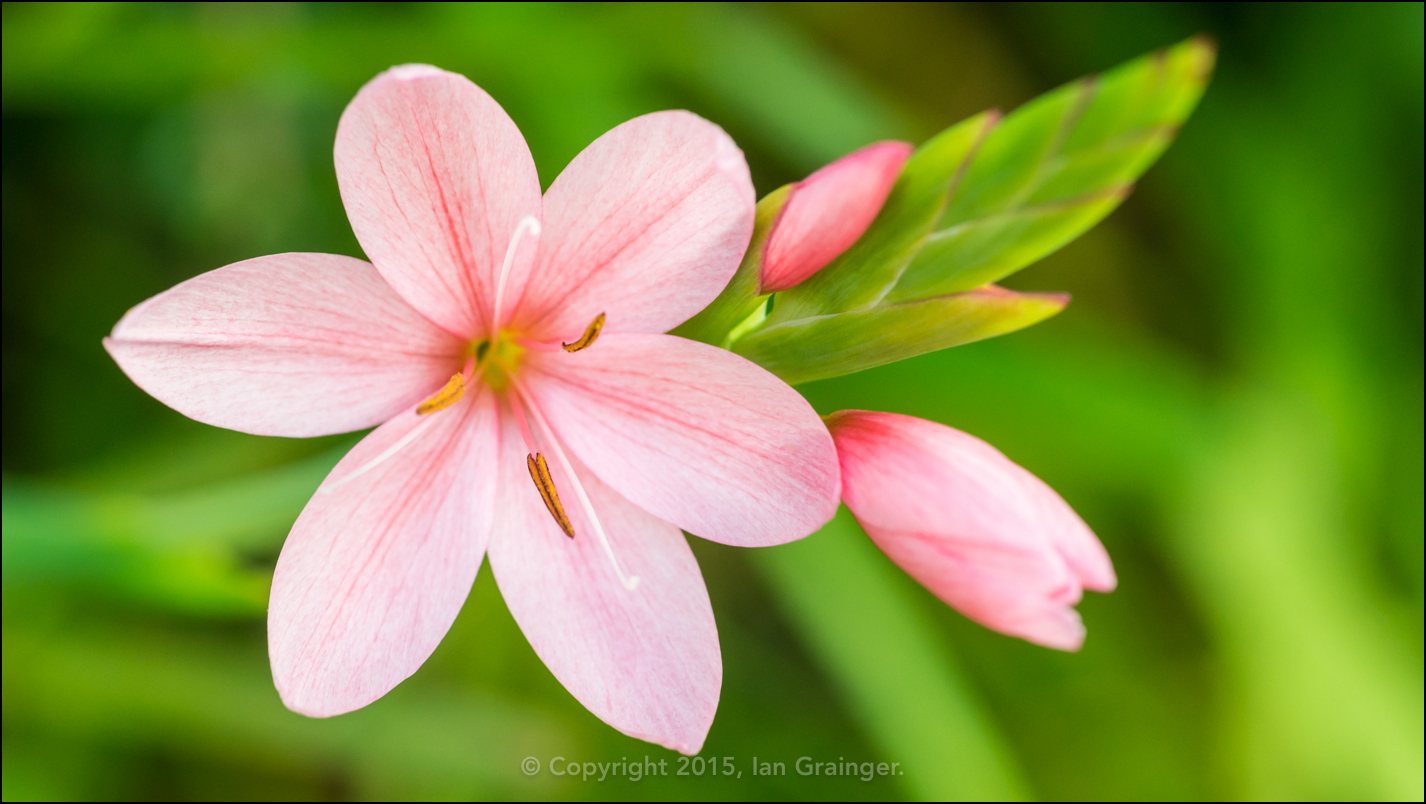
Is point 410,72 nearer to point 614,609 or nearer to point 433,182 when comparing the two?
point 433,182

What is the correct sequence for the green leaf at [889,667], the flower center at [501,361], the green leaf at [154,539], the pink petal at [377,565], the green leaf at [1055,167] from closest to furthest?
the green leaf at [1055,167], the pink petal at [377,565], the flower center at [501,361], the green leaf at [154,539], the green leaf at [889,667]

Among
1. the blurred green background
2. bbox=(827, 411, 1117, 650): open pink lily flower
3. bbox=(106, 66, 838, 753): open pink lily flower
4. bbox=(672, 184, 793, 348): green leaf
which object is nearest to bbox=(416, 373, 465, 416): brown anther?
bbox=(106, 66, 838, 753): open pink lily flower

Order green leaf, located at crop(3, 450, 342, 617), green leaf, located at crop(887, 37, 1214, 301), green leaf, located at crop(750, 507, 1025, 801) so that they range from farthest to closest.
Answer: green leaf, located at crop(750, 507, 1025, 801) < green leaf, located at crop(3, 450, 342, 617) < green leaf, located at crop(887, 37, 1214, 301)

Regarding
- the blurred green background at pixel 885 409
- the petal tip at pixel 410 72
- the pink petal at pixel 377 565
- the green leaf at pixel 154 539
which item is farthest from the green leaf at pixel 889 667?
the petal tip at pixel 410 72

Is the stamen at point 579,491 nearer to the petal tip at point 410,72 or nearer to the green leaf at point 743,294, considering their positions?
the green leaf at point 743,294

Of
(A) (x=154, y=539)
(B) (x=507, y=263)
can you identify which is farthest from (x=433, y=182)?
(A) (x=154, y=539)

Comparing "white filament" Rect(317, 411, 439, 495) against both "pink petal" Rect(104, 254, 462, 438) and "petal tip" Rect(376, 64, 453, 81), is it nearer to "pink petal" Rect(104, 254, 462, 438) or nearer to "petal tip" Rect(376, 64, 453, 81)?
"pink petal" Rect(104, 254, 462, 438)
